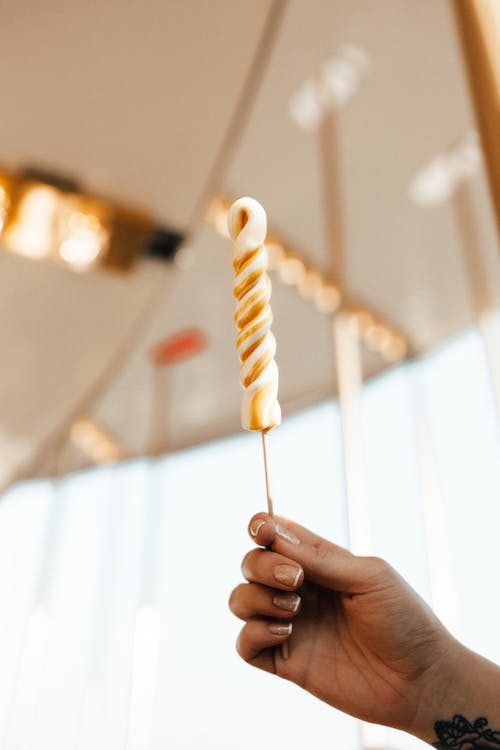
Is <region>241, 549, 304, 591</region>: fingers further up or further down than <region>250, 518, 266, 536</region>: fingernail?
further down

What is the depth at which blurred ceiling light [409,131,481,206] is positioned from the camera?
1.60 metres

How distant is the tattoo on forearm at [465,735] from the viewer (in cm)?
64

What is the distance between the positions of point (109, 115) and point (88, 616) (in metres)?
2.03

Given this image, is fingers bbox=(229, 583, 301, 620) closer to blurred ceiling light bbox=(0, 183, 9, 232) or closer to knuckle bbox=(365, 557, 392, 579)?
knuckle bbox=(365, 557, 392, 579)

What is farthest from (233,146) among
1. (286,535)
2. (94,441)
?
(94,441)

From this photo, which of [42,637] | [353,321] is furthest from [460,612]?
[42,637]

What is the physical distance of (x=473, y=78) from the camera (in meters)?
0.80

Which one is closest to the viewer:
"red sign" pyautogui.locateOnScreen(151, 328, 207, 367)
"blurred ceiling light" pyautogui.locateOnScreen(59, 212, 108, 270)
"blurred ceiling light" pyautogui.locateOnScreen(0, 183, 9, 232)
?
"blurred ceiling light" pyautogui.locateOnScreen(0, 183, 9, 232)

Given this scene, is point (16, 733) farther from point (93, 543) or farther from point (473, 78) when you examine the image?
point (473, 78)

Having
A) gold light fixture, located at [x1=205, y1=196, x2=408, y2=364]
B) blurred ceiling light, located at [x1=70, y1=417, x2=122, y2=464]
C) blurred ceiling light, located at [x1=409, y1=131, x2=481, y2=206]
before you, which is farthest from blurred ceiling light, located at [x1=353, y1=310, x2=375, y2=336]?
blurred ceiling light, located at [x1=70, y1=417, x2=122, y2=464]

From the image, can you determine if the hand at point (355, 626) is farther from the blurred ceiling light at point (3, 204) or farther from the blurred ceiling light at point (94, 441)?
the blurred ceiling light at point (94, 441)

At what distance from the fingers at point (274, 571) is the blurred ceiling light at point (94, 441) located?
243cm

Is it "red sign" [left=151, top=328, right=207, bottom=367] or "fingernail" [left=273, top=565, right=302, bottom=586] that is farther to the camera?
"red sign" [left=151, top=328, right=207, bottom=367]

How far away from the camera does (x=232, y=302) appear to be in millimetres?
2312
